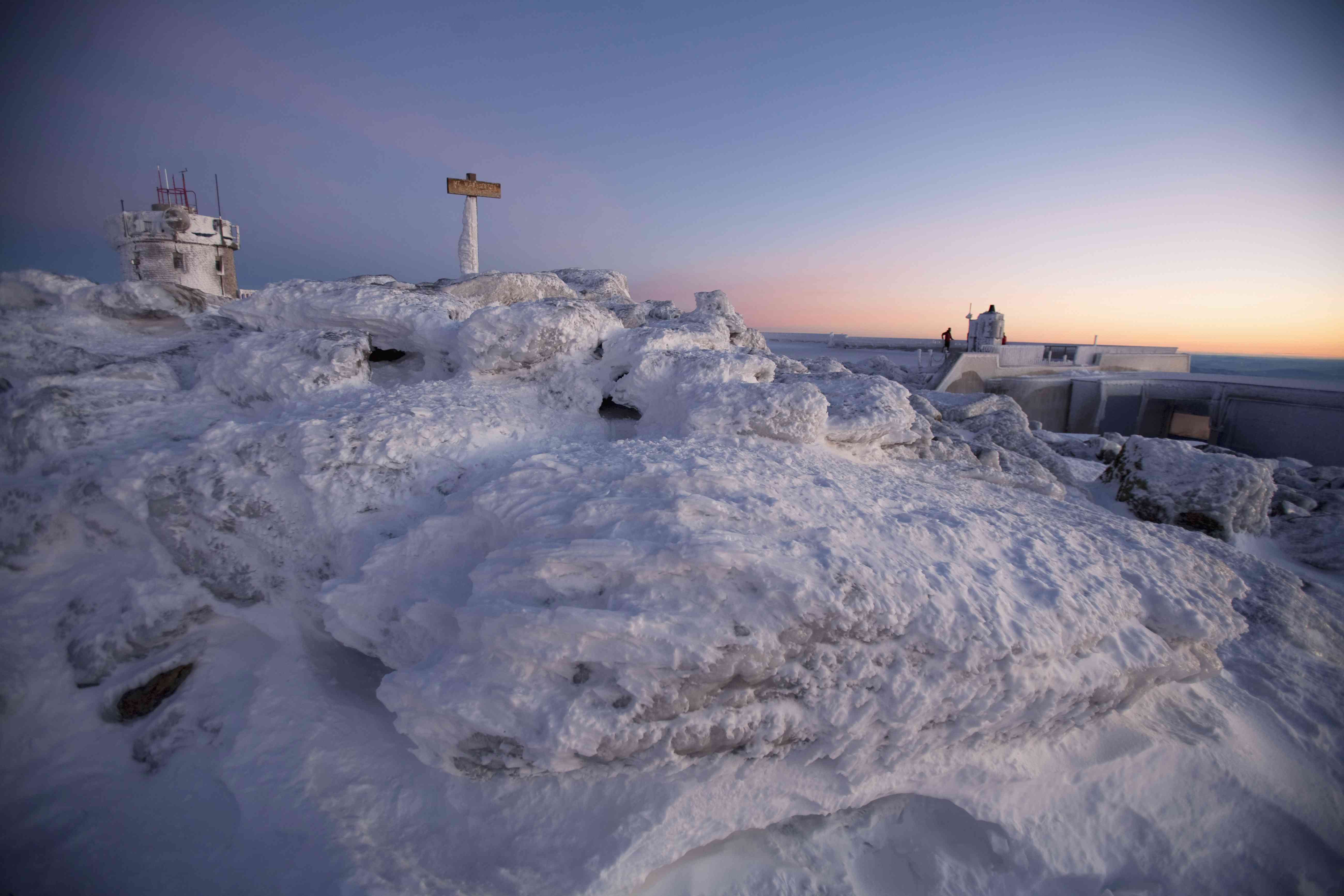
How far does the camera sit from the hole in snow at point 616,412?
3818mm

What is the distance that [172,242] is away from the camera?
518 inches

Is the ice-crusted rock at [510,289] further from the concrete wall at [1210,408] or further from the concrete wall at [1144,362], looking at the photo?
the concrete wall at [1144,362]

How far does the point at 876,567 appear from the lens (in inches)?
76.5

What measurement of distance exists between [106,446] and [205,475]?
3.19 feet

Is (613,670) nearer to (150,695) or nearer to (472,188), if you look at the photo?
(150,695)

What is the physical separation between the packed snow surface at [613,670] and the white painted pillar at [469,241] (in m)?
7.01

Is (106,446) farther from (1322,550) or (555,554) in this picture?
(1322,550)

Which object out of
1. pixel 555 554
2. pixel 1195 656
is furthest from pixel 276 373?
pixel 1195 656

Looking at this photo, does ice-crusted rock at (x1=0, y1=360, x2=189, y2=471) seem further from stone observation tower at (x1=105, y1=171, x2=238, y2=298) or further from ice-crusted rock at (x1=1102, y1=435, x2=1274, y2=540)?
stone observation tower at (x1=105, y1=171, x2=238, y2=298)

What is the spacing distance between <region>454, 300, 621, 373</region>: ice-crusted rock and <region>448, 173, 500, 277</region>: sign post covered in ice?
6.39 metres

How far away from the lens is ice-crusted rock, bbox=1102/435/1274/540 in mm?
4211

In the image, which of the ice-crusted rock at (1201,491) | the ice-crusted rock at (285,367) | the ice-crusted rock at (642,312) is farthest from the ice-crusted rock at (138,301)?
the ice-crusted rock at (1201,491)

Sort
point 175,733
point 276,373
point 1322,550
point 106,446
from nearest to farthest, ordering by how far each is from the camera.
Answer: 1. point 175,733
2. point 106,446
3. point 276,373
4. point 1322,550

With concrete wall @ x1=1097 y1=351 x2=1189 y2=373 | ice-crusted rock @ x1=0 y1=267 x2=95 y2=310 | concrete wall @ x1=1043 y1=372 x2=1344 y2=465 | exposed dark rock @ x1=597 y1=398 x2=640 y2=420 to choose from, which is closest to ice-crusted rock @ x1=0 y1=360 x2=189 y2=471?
ice-crusted rock @ x1=0 y1=267 x2=95 y2=310
